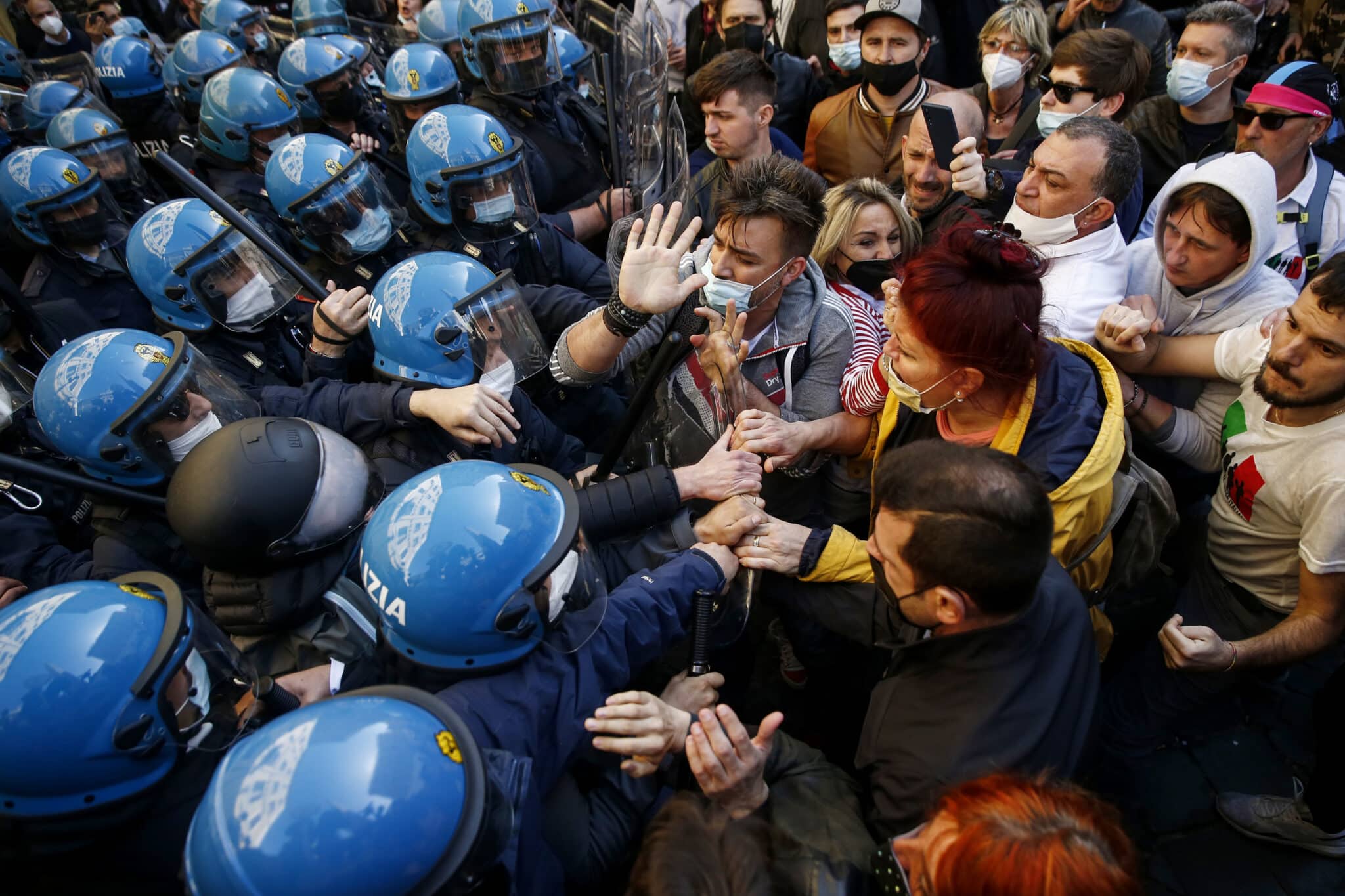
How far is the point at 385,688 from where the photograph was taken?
140 cm

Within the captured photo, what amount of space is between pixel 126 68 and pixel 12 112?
950mm

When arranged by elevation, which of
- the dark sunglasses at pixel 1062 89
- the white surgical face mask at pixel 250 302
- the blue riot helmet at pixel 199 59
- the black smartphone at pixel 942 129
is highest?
the dark sunglasses at pixel 1062 89

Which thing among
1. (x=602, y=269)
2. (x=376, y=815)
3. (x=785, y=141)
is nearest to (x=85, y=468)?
(x=376, y=815)

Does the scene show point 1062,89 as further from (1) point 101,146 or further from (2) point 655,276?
(1) point 101,146

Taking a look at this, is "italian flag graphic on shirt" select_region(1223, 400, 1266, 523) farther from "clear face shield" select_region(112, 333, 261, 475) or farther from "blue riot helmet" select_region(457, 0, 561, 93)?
"blue riot helmet" select_region(457, 0, 561, 93)

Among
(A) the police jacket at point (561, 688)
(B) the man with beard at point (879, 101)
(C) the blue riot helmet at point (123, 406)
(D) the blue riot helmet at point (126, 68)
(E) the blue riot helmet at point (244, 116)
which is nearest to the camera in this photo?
(A) the police jacket at point (561, 688)

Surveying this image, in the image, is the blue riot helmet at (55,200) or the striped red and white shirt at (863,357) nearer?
the striped red and white shirt at (863,357)

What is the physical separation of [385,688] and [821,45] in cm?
609

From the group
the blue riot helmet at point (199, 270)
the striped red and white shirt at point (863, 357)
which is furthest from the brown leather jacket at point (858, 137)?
the blue riot helmet at point (199, 270)

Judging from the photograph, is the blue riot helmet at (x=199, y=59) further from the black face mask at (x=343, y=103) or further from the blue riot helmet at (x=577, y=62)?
the blue riot helmet at (x=577, y=62)

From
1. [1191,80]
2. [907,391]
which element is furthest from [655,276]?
[1191,80]

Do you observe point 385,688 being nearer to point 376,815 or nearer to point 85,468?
point 376,815

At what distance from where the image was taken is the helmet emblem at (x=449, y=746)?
4.25 feet

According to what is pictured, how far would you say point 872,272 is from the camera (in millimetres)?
2980
